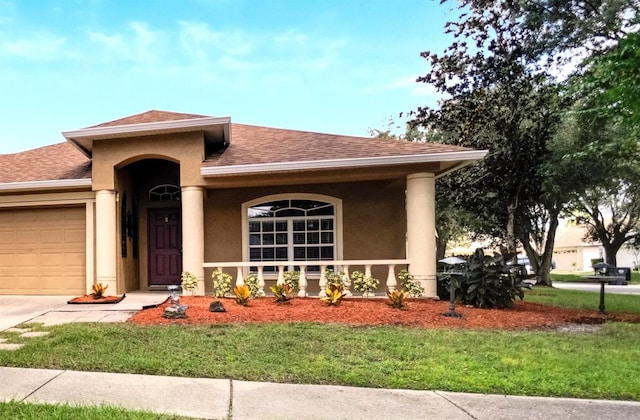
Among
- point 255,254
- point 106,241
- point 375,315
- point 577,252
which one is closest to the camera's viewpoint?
point 375,315

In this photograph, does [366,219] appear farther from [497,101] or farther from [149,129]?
[497,101]

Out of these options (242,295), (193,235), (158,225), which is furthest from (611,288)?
(158,225)

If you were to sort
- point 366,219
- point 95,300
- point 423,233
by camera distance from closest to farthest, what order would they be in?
point 95,300 → point 423,233 → point 366,219

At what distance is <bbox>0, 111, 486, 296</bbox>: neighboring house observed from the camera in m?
10.1

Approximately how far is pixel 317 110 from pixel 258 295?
16510 mm

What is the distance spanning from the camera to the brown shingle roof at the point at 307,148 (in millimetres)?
10062

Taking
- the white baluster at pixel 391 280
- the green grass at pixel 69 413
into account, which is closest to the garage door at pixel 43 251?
the white baluster at pixel 391 280

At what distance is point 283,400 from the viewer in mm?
4035

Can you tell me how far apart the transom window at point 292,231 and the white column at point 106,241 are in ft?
10.6

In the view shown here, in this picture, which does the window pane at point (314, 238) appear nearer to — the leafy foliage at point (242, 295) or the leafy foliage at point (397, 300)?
the leafy foliage at point (242, 295)

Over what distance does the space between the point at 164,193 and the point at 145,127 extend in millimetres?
2615

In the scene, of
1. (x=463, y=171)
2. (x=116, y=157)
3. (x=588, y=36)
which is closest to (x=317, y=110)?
(x=463, y=171)

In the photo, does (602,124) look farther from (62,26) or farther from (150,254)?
(62,26)

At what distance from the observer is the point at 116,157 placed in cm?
1066
